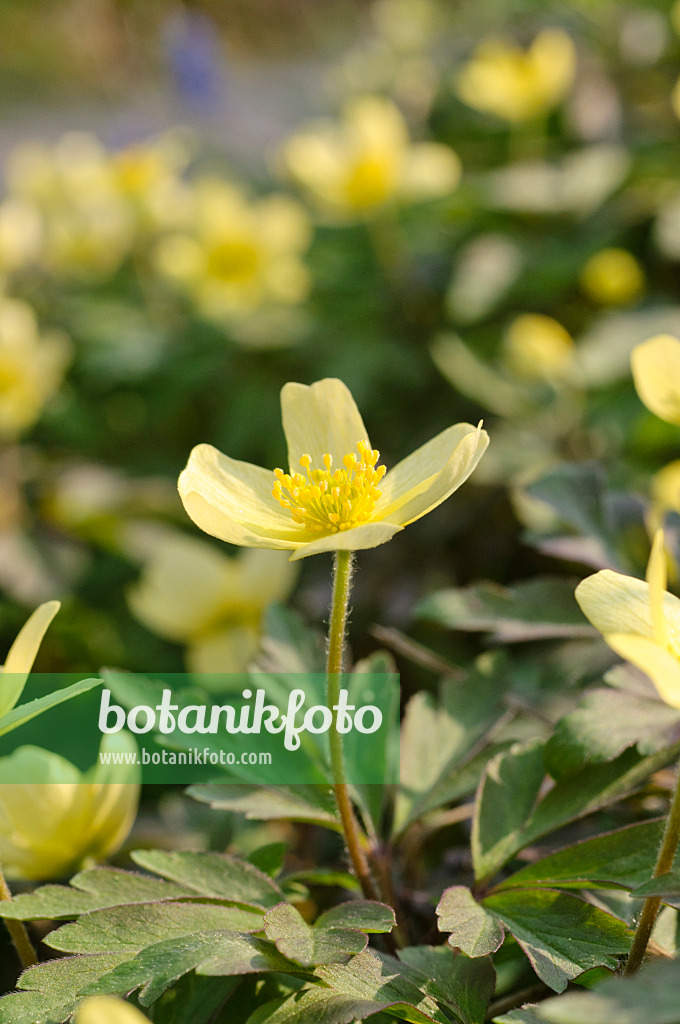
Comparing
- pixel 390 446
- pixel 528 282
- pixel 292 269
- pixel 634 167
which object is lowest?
pixel 390 446

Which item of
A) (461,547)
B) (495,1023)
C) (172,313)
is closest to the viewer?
(495,1023)

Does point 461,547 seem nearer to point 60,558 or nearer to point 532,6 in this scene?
point 60,558

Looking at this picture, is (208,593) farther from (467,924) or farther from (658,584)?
(658,584)

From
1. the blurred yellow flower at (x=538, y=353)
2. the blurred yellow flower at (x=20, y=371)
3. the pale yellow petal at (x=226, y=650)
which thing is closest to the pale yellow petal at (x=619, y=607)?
the pale yellow petal at (x=226, y=650)

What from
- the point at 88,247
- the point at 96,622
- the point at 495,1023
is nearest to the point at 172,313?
the point at 88,247

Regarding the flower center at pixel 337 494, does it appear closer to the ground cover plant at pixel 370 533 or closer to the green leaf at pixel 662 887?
the ground cover plant at pixel 370 533

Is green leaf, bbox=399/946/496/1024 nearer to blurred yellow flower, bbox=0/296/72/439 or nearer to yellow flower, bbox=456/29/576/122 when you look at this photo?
blurred yellow flower, bbox=0/296/72/439

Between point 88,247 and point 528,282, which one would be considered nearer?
point 528,282
